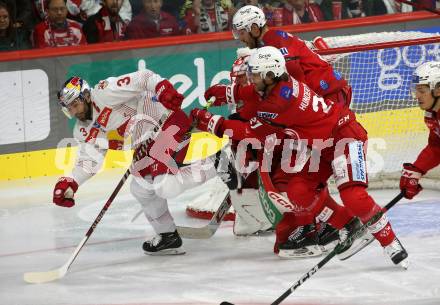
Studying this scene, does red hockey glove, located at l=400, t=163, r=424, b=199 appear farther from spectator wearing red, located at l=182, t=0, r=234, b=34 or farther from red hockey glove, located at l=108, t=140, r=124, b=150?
spectator wearing red, located at l=182, t=0, r=234, b=34

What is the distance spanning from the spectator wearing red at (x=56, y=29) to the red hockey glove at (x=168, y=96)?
217cm

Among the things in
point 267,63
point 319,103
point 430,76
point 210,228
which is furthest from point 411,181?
point 210,228

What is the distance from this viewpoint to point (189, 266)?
5.16m

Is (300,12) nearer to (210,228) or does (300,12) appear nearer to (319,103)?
(210,228)

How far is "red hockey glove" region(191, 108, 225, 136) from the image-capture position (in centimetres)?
513

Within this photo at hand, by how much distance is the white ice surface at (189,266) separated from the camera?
4.61 metres

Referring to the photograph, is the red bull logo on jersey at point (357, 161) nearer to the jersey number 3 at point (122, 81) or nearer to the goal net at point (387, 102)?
the jersey number 3 at point (122, 81)

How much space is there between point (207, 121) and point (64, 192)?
2.60 feet

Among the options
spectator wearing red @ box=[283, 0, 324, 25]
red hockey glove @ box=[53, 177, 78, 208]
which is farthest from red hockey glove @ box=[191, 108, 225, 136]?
spectator wearing red @ box=[283, 0, 324, 25]

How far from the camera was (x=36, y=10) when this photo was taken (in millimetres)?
7051

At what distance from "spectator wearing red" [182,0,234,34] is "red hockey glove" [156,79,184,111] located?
7.98 feet

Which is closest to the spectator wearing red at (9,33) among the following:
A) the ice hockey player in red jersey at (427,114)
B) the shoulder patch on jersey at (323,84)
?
the shoulder patch on jersey at (323,84)

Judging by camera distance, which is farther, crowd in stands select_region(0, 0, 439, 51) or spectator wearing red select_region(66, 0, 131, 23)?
spectator wearing red select_region(66, 0, 131, 23)

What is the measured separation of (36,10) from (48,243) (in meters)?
2.02
